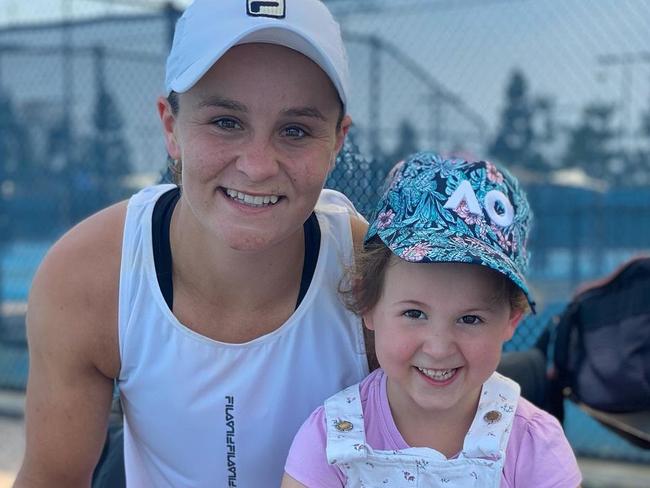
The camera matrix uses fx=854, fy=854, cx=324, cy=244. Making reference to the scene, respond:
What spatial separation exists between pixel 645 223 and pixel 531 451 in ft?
10.3

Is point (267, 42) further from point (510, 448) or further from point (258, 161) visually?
point (510, 448)

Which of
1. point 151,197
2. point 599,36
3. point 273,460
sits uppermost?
point 599,36

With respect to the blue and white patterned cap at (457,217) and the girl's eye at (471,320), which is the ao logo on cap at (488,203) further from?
the girl's eye at (471,320)

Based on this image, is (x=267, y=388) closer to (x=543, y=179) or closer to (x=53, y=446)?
(x=53, y=446)

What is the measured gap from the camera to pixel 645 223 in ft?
14.5

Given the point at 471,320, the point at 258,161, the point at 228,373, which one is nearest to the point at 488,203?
the point at 471,320

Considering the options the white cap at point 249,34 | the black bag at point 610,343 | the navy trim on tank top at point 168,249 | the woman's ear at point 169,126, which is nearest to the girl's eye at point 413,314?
the navy trim on tank top at point 168,249

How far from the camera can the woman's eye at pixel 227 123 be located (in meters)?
1.63

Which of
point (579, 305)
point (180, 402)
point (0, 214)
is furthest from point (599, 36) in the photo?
point (0, 214)

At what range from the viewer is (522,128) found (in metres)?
4.82

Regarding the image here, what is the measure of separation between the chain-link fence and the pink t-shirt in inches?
73.7

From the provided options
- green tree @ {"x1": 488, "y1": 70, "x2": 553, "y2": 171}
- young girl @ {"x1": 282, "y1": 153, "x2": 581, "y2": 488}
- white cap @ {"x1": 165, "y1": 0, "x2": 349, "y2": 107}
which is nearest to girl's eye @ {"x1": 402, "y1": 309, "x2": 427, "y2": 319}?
young girl @ {"x1": 282, "y1": 153, "x2": 581, "y2": 488}

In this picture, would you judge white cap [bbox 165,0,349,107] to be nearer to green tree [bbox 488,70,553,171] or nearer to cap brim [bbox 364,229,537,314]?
cap brim [bbox 364,229,537,314]

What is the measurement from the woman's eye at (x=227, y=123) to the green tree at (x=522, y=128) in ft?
10.6
